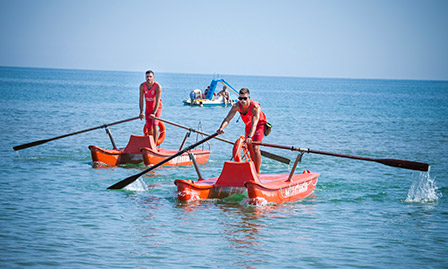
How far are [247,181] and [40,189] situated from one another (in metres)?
5.29

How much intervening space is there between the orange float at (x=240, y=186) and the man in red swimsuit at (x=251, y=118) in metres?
Result: 0.26

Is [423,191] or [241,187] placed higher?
[241,187]

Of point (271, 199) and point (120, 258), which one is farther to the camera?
point (271, 199)

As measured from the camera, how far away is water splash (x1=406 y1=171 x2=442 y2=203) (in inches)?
537

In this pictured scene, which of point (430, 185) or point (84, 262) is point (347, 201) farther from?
point (84, 262)

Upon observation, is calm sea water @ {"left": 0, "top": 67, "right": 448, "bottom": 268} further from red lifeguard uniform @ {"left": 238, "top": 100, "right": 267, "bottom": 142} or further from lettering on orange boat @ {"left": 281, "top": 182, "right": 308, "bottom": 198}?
red lifeguard uniform @ {"left": 238, "top": 100, "right": 267, "bottom": 142}

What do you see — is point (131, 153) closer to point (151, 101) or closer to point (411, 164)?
point (151, 101)

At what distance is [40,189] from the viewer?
13281mm

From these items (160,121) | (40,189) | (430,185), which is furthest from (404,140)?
(40,189)

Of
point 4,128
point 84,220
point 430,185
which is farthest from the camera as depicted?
point 4,128

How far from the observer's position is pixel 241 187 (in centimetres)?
1153

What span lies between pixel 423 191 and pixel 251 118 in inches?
215

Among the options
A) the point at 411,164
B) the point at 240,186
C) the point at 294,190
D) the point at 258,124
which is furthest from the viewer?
the point at 258,124

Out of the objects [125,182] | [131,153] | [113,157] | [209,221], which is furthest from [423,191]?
[113,157]
